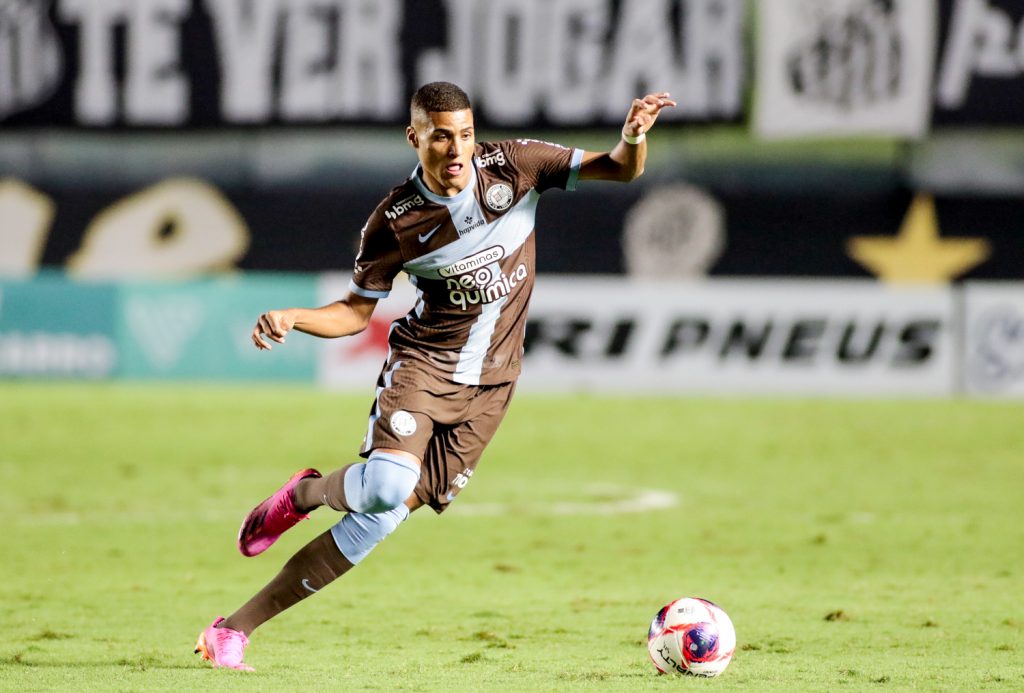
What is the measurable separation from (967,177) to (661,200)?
4.51 meters

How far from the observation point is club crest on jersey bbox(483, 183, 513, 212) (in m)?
6.08

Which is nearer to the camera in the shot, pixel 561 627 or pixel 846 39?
pixel 561 627

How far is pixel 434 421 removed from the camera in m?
6.01

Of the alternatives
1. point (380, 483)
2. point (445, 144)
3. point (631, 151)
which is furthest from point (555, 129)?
point (380, 483)

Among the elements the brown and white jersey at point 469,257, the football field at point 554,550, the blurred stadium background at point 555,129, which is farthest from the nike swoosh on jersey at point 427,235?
the blurred stadium background at point 555,129

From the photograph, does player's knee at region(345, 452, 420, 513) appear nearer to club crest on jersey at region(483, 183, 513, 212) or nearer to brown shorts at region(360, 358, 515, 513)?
brown shorts at region(360, 358, 515, 513)

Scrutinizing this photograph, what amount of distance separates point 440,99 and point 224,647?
2162mm

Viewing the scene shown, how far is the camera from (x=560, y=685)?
5418mm

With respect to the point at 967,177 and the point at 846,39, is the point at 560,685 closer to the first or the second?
the point at 846,39

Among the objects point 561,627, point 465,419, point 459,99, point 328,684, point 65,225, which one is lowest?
point 65,225

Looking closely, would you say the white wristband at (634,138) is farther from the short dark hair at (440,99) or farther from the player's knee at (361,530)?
the player's knee at (361,530)

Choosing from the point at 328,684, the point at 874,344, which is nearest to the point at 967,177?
the point at 874,344

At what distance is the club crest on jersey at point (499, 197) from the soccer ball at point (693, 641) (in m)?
1.67

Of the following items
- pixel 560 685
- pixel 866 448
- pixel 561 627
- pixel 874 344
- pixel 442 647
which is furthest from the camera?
pixel 874 344
